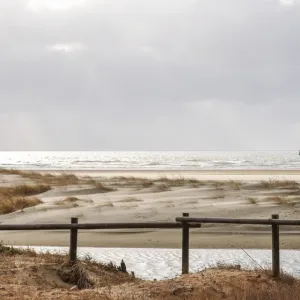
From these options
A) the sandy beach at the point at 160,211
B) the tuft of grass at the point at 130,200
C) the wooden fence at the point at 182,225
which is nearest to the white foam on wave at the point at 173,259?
the sandy beach at the point at 160,211

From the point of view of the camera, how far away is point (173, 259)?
15.2m

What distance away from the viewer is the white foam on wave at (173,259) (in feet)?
45.0

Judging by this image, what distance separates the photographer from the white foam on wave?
13.7 meters

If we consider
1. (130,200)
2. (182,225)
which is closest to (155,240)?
(182,225)

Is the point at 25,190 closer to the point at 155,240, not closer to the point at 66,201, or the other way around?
the point at 66,201

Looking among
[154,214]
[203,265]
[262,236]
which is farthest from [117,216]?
[203,265]

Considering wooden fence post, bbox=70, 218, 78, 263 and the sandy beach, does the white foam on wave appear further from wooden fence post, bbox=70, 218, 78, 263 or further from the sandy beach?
wooden fence post, bbox=70, 218, 78, 263

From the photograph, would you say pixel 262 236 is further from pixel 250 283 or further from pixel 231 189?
pixel 231 189

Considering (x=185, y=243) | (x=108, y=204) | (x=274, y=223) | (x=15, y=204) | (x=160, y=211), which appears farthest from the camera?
(x=108, y=204)

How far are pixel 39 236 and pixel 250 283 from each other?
10.6 meters

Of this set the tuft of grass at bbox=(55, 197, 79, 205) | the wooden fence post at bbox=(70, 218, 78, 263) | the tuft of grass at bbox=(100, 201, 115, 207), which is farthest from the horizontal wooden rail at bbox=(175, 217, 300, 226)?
the tuft of grass at bbox=(55, 197, 79, 205)

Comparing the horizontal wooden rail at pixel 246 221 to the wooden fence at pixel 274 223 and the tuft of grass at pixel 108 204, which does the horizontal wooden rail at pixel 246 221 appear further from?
the tuft of grass at pixel 108 204

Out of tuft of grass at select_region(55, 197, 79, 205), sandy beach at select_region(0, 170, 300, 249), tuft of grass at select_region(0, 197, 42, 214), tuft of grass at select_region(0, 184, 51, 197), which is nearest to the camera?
sandy beach at select_region(0, 170, 300, 249)

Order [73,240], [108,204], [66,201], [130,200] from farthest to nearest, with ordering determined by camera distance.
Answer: [130,200], [66,201], [108,204], [73,240]
